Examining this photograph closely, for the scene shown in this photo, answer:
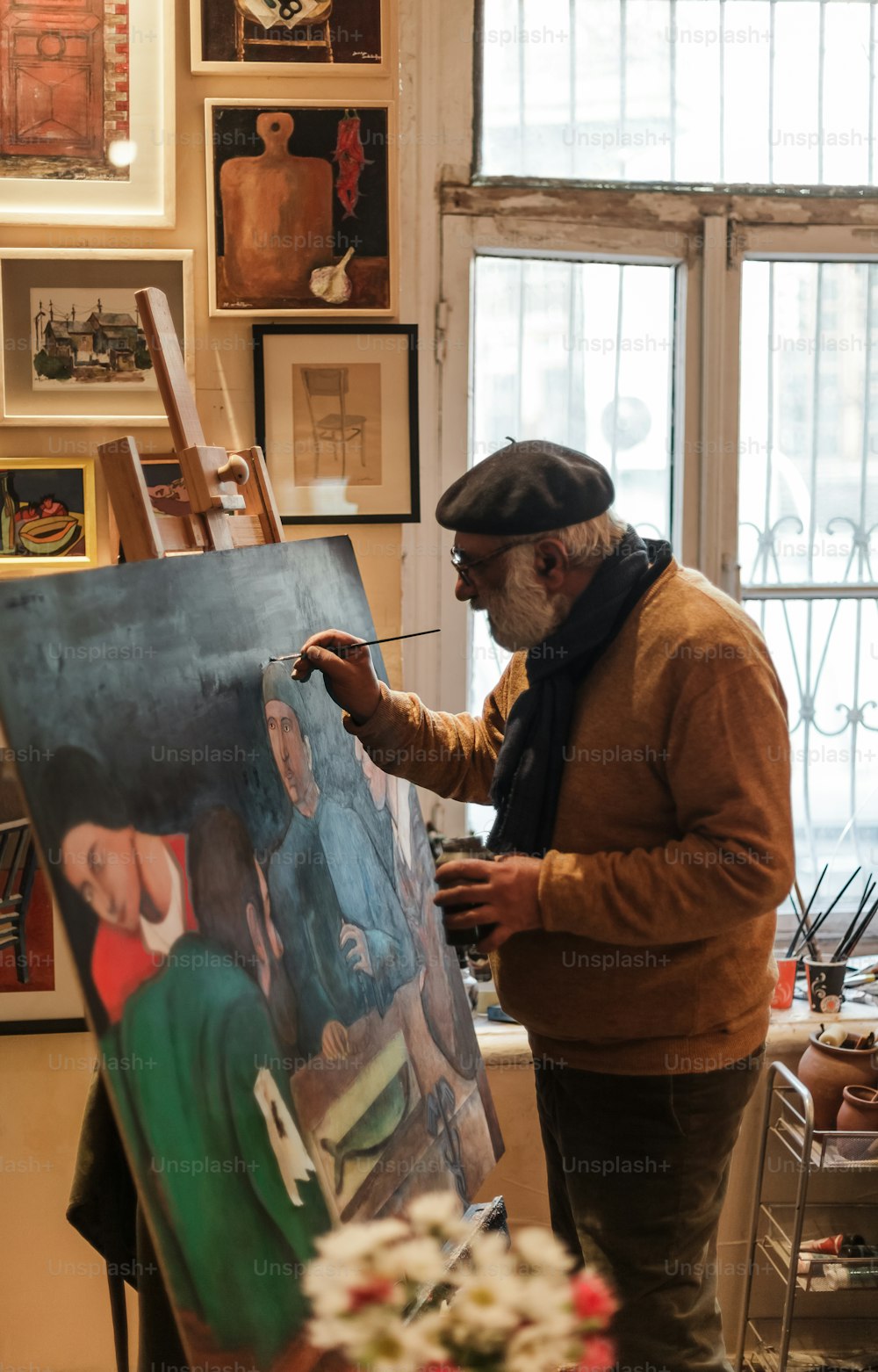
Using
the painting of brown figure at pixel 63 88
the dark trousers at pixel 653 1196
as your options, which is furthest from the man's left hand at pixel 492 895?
the painting of brown figure at pixel 63 88

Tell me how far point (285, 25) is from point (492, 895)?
1788mm

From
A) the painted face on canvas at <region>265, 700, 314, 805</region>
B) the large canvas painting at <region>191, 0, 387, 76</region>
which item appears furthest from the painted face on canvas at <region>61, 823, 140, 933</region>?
the large canvas painting at <region>191, 0, 387, 76</region>

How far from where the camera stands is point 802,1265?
245cm

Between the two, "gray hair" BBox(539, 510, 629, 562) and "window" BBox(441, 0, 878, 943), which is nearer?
"gray hair" BBox(539, 510, 629, 562)

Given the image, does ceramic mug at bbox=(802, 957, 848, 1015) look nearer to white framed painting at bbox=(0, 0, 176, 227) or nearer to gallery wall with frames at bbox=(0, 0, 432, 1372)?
gallery wall with frames at bbox=(0, 0, 432, 1372)

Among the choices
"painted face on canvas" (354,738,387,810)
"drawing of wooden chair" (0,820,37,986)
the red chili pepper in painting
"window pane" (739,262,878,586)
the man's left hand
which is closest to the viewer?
the man's left hand

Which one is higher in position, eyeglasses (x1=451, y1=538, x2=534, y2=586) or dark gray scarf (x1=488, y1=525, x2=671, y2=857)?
eyeglasses (x1=451, y1=538, x2=534, y2=586)

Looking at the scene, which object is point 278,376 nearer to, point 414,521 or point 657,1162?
point 414,521

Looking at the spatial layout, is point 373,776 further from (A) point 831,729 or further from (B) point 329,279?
(A) point 831,729

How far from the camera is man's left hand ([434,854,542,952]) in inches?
58.2

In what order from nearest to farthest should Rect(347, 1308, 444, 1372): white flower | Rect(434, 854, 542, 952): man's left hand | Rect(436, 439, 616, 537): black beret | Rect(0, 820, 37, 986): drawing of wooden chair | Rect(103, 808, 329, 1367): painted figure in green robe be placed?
1. Rect(347, 1308, 444, 1372): white flower
2. Rect(103, 808, 329, 1367): painted figure in green robe
3. Rect(434, 854, 542, 952): man's left hand
4. Rect(436, 439, 616, 537): black beret
5. Rect(0, 820, 37, 986): drawing of wooden chair

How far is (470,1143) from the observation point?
1.76 m

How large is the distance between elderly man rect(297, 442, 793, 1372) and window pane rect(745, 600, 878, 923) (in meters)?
1.27

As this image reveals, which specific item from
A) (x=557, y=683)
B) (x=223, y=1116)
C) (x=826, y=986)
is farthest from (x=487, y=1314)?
(x=826, y=986)
